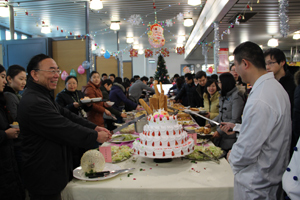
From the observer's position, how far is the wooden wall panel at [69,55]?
6.36 metres

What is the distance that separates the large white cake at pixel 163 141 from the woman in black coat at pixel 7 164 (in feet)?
3.84

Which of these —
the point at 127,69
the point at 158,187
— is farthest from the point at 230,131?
the point at 127,69

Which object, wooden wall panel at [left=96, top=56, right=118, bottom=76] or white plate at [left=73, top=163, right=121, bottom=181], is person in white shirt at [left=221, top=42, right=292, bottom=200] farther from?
wooden wall panel at [left=96, top=56, right=118, bottom=76]

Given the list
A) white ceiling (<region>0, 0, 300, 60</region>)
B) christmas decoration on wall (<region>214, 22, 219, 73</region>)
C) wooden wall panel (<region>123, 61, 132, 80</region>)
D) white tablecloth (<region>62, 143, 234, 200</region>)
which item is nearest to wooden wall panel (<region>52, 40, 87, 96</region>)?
white ceiling (<region>0, 0, 300, 60</region>)

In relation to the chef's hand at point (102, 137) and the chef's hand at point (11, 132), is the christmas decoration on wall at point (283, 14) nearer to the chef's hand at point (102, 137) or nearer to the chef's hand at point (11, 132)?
the chef's hand at point (102, 137)

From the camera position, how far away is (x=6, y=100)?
2.44 meters

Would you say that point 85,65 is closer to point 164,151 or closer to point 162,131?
point 162,131

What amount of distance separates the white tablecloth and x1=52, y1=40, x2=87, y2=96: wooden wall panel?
16.9 feet

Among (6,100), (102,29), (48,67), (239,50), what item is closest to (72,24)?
(102,29)

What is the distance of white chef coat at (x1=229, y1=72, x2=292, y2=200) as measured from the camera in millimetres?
1286

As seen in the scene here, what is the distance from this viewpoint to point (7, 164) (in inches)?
85.0

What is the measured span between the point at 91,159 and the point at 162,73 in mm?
12720

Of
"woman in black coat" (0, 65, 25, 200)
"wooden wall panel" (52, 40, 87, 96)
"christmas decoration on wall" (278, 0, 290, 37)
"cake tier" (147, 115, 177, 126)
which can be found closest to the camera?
"cake tier" (147, 115, 177, 126)

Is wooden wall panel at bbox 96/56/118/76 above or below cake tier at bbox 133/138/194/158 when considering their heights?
above
